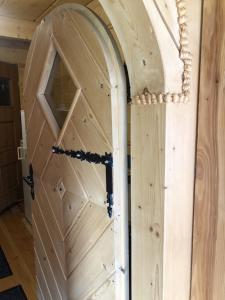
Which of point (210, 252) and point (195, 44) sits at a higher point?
point (195, 44)

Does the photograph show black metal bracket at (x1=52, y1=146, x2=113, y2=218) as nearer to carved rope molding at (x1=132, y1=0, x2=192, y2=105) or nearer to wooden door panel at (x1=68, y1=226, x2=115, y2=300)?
wooden door panel at (x1=68, y1=226, x2=115, y2=300)

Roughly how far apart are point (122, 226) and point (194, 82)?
573 millimetres

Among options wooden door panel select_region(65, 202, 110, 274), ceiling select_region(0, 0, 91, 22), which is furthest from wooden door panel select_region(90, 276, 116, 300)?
ceiling select_region(0, 0, 91, 22)

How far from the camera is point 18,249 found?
2.63m

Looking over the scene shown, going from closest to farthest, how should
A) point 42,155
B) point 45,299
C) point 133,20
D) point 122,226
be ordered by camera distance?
1. point 133,20
2. point 122,226
3. point 42,155
4. point 45,299

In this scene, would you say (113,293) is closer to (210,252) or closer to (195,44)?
(210,252)

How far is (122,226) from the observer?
0.96m

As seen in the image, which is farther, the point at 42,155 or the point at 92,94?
the point at 42,155

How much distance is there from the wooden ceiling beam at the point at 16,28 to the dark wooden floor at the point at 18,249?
6.67ft

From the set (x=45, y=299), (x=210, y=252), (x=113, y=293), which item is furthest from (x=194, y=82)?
(x=45, y=299)

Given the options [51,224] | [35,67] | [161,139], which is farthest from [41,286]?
[161,139]

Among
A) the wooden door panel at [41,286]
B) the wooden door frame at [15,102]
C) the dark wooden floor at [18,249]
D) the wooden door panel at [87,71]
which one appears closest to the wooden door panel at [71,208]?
the wooden door panel at [87,71]

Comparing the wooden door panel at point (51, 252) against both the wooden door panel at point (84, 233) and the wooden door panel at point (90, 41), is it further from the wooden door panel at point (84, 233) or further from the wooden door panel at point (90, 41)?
the wooden door panel at point (90, 41)

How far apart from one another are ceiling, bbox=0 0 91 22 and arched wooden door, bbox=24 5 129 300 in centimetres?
51
